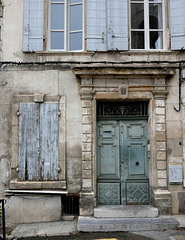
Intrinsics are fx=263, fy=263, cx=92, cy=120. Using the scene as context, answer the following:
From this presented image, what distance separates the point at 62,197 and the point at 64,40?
3.96 metres

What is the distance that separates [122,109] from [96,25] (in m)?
2.22

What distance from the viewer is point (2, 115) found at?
6.53 metres

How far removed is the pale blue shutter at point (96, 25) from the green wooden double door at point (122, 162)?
192cm

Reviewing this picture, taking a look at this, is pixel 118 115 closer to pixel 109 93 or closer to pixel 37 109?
pixel 109 93

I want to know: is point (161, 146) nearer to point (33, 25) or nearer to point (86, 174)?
point (86, 174)

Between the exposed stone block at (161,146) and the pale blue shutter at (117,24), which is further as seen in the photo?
the pale blue shutter at (117,24)

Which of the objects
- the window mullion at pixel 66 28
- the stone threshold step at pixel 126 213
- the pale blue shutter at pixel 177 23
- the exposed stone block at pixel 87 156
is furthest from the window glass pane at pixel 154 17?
the stone threshold step at pixel 126 213

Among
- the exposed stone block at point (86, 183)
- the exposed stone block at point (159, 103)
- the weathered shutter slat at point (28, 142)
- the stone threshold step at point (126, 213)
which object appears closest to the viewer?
the stone threshold step at point (126, 213)

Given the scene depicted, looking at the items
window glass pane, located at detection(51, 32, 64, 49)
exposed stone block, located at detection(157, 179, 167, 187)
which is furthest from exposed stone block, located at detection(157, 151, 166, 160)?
window glass pane, located at detection(51, 32, 64, 49)

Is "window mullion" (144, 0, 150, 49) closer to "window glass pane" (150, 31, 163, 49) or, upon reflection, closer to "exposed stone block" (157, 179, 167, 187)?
"window glass pane" (150, 31, 163, 49)

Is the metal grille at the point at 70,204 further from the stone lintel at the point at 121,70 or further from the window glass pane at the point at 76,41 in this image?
the window glass pane at the point at 76,41

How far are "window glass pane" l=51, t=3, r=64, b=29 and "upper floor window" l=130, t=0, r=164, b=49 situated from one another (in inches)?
71.8

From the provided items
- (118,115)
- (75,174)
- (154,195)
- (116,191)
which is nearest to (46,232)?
(75,174)

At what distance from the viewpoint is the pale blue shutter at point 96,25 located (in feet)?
21.5
